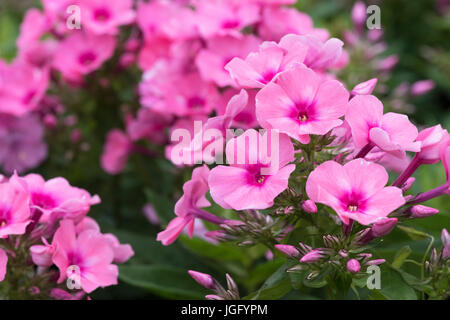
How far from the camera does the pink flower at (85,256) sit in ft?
3.14

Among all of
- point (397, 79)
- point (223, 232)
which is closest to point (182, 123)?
point (223, 232)

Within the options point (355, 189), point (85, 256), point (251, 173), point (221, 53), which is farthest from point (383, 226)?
point (221, 53)

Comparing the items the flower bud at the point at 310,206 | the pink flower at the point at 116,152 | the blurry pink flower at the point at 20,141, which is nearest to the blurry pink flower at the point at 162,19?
the pink flower at the point at 116,152

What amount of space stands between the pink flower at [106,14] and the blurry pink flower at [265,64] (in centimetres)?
68

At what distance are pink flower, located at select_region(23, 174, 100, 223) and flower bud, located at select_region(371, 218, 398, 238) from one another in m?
0.46

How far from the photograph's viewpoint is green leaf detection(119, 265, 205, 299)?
3.92 feet

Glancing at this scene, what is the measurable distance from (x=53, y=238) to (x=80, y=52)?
26.9 inches

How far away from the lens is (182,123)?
1.40 m

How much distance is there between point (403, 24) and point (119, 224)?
158 cm

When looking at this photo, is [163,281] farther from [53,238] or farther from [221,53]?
[221,53]

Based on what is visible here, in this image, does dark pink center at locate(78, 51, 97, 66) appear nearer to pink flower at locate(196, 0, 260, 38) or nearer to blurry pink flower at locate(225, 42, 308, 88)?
pink flower at locate(196, 0, 260, 38)

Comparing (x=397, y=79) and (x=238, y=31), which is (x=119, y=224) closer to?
(x=238, y=31)

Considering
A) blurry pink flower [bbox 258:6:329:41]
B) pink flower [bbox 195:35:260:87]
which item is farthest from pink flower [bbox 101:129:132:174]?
blurry pink flower [bbox 258:6:329:41]

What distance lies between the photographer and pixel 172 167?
1.65 metres
